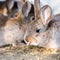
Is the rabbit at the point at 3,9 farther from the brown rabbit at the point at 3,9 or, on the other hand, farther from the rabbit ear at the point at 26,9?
the rabbit ear at the point at 26,9

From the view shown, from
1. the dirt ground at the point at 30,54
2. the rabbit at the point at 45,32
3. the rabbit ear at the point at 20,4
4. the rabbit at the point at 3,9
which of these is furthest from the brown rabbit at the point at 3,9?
the dirt ground at the point at 30,54

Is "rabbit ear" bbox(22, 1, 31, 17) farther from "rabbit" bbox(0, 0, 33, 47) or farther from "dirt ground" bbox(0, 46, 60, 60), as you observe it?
"dirt ground" bbox(0, 46, 60, 60)

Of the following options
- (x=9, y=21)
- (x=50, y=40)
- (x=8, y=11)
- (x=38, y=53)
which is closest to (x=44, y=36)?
(x=50, y=40)

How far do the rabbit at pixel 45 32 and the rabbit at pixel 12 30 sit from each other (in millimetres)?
78

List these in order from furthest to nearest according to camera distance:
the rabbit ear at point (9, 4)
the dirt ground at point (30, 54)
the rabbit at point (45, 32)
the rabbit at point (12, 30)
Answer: the rabbit ear at point (9, 4), the rabbit at point (12, 30), the rabbit at point (45, 32), the dirt ground at point (30, 54)

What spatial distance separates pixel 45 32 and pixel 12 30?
0.24 metres

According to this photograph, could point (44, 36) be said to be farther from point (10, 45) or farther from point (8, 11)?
point (8, 11)

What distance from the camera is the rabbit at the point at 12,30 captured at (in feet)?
5.47

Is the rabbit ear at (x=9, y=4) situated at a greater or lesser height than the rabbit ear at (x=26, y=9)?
greater

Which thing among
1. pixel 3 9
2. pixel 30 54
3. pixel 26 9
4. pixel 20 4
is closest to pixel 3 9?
pixel 3 9

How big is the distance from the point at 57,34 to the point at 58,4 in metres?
0.43

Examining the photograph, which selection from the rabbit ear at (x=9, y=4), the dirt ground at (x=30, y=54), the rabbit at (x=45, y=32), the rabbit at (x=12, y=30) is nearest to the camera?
the dirt ground at (x=30, y=54)

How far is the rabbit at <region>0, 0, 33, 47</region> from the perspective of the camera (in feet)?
5.47

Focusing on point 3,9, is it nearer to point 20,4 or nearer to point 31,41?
point 20,4
